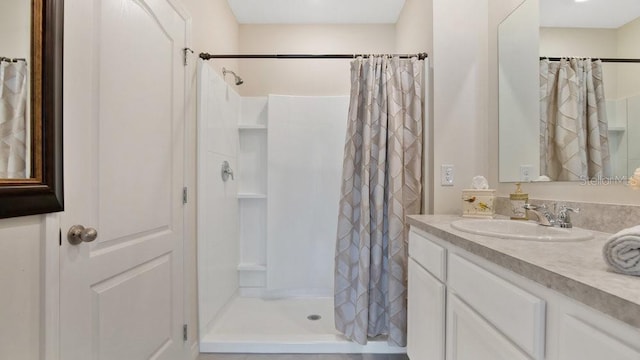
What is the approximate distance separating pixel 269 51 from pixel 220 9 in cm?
65

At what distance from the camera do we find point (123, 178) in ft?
3.77

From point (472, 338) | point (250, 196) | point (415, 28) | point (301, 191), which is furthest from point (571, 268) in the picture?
point (250, 196)

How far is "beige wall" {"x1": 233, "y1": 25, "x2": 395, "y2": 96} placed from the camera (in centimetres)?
281

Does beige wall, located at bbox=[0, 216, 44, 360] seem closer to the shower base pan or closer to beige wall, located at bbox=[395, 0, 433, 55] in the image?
the shower base pan

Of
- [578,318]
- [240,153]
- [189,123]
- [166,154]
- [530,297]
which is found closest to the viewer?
[578,318]

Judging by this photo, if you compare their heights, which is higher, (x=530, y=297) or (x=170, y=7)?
(x=170, y=7)

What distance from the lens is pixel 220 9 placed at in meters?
2.30

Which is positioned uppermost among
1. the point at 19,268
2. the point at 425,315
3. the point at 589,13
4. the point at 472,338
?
the point at 589,13

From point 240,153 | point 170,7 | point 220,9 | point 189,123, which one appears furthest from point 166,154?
point 220,9

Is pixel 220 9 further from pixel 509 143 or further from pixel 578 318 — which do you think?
pixel 578 318

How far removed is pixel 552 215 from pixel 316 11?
2.44m

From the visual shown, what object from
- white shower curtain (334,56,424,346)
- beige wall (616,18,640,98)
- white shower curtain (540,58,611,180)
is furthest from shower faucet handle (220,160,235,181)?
beige wall (616,18,640,98)

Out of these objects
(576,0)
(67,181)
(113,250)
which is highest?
(576,0)

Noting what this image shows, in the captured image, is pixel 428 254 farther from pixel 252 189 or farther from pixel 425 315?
pixel 252 189
